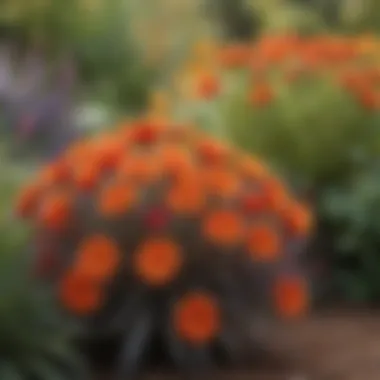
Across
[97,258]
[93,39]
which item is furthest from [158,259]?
[93,39]

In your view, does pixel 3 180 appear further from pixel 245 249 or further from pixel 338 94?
pixel 338 94

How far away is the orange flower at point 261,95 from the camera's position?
6500mm

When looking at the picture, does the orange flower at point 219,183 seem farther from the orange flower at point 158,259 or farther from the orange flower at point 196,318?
the orange flower at point 196,318

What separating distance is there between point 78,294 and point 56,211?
34cm

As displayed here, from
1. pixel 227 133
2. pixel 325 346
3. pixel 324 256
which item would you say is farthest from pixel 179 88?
pixel 325 346

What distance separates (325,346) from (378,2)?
5.48m

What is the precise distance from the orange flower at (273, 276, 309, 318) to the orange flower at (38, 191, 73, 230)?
87 centimetres

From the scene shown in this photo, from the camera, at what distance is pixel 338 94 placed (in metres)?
6.88

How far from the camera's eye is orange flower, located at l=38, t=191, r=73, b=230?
5.27 meters

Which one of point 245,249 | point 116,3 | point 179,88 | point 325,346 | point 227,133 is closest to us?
point 245,249

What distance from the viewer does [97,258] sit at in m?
5.16

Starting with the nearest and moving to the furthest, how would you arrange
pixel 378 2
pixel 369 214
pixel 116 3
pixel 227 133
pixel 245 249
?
pixel 245 249, pixel 369 214, pixel 227 133, pixel 116 3, pixel 378 2

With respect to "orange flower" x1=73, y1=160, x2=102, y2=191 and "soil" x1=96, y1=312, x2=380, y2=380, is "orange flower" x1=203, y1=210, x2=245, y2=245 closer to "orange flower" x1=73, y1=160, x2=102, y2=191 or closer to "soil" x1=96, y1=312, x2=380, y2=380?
"orange flower" x1=73, y1=160, x2=102, y2=191

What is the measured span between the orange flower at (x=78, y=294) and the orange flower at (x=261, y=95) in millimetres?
1658
